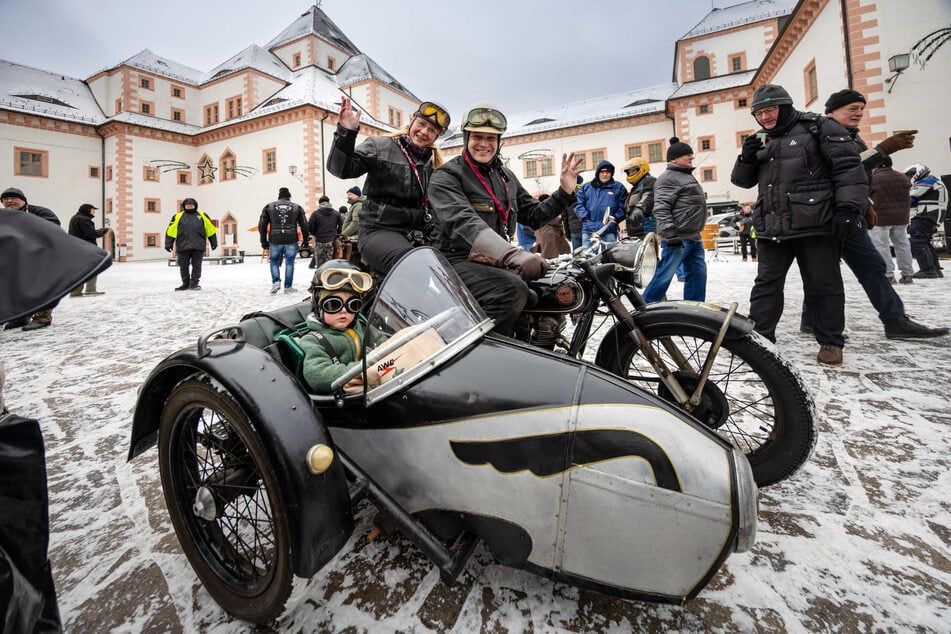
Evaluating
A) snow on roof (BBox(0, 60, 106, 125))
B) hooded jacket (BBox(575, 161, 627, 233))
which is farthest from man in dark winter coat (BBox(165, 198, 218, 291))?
snow on roof (BBox(0, 60, 106, 125))

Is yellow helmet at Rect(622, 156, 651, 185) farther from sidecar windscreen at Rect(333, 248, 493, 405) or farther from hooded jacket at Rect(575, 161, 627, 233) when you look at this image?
sidecar windscreen at Rect(333, 248, 493, 405)

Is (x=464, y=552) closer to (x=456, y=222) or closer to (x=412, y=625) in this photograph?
(x=412, y=625)

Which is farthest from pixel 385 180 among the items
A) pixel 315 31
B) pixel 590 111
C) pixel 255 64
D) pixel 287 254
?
pixel 315 31

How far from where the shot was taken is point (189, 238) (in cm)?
922

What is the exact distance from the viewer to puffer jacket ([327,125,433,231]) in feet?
8.64

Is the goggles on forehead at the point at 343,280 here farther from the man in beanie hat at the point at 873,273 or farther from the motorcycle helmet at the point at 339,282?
the man in beanie hat at the point at 873,273

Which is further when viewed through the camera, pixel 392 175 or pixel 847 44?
pixel 847 44

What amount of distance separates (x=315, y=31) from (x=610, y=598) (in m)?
46.4

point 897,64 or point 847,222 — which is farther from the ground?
point 897,64

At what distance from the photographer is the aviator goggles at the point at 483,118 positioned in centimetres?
221

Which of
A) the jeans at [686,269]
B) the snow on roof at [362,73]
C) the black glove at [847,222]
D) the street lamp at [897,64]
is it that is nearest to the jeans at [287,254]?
the jeans at [686,269]

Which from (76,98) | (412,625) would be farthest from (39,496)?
(76,98)

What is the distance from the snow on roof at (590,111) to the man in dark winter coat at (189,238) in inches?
1027

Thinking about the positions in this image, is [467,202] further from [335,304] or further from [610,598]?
[610,598]
